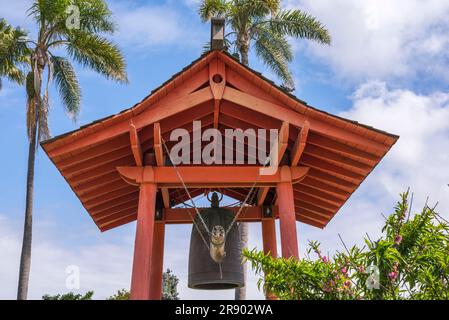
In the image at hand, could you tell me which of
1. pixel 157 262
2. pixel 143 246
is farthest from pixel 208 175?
pixel 157 262

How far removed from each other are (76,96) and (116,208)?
45.8ft

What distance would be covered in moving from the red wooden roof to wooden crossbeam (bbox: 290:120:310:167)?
0.07 m

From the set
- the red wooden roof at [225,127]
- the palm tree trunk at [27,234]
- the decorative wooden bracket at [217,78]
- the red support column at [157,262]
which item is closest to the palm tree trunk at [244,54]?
the palm tree trunk at [27,234]

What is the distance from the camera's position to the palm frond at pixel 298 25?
21422 millimetres

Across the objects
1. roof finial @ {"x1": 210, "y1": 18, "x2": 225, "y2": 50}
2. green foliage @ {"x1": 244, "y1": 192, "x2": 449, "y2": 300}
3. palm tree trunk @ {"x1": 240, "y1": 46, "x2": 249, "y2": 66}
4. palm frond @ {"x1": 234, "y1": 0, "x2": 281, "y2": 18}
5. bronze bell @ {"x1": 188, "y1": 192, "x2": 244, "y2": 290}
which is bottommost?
green foliage @ {"x1": 244, "y1": 192, "x2": 449, "y2": 300}

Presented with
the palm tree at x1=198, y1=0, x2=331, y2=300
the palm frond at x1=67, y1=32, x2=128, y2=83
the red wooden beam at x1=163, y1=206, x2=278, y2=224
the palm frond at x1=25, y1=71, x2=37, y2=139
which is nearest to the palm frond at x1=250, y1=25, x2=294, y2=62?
the palm tree at x1=198, y1=0, x2=331, y2=300

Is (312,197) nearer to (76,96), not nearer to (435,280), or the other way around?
(435,280)

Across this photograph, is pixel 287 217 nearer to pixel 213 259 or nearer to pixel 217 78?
pixel 213 259

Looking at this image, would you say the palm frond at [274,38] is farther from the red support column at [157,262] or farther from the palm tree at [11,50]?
the red support column at [157,262]

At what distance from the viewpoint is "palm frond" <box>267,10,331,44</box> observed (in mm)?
21422

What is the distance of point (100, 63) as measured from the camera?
889 inches

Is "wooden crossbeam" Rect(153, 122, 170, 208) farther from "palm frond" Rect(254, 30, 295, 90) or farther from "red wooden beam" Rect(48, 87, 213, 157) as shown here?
"palm frond" Rect(254, 30, 295, 90)

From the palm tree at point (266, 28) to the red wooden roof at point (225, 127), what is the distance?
488 inches
